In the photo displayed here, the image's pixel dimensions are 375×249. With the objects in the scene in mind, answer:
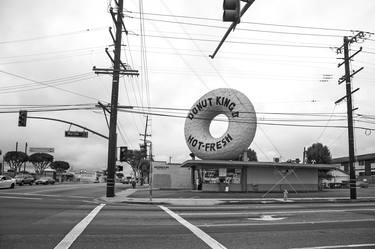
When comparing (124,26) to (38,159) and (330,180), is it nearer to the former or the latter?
(330,180)

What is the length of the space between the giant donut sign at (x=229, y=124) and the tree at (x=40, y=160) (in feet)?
281

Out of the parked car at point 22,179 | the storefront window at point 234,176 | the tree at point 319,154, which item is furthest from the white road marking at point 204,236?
the tree at point 319,154

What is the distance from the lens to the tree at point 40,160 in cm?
11356

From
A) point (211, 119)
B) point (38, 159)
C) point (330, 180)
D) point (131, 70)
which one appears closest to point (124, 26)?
point (131, 70)

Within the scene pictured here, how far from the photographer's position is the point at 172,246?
10031 millimetres

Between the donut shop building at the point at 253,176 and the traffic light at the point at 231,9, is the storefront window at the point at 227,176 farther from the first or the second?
the traffic light at the point at 231,9

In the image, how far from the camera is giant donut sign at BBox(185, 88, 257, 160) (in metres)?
35.7

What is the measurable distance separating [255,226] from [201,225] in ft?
5.81

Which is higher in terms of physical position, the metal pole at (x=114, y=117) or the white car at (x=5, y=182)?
the metal pole at (x=114, y=117)

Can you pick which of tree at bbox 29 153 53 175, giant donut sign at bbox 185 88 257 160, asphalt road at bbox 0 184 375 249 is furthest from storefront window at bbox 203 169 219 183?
tree at bbox 29 153 53 175

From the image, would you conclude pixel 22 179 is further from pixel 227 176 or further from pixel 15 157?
pixel 15 157

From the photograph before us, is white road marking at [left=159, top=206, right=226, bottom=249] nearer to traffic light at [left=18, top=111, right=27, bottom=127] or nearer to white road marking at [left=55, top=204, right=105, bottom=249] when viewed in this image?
white road marking at [left=55, top=204, right=105, bottom=249]

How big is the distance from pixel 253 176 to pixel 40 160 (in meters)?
90.1

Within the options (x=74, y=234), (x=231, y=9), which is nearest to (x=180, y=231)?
(x=74, y=234)
